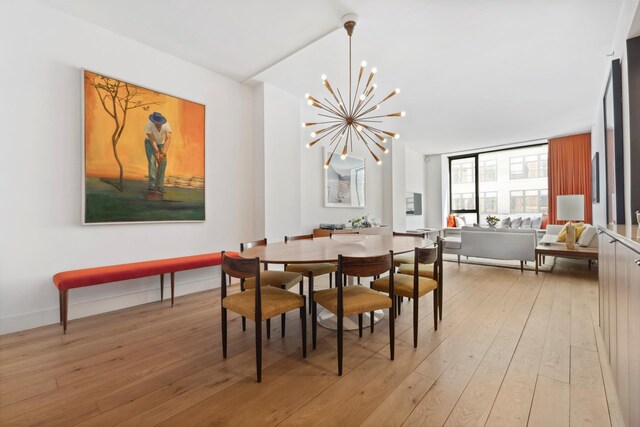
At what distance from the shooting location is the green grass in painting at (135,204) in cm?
284

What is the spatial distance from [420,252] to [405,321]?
0.86 meters

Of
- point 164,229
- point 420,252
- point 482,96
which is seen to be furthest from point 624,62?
point 164,229

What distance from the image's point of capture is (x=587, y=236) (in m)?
4.63

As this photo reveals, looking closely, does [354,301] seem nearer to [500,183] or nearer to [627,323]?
[627,323]

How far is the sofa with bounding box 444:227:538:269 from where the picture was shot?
15.3 feet

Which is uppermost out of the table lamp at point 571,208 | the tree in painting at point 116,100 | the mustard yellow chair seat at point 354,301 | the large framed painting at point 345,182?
the tree in painting at point 116,100

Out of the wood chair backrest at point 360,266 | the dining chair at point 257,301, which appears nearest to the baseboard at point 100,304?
the dining chair at point 257,301

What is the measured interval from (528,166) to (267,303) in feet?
30.9

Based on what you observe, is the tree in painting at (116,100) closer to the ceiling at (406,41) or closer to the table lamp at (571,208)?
the ceiling at (406,41)

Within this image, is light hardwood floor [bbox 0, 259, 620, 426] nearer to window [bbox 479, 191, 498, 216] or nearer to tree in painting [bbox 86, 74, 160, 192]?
tree in painting [bbox 86, 74, 160, 192]

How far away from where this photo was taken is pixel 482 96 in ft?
14.8

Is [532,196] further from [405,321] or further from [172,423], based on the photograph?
[172,423]

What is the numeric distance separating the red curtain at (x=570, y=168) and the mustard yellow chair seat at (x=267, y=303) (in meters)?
7.70

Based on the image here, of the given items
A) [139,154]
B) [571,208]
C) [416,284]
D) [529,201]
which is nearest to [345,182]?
[139,154]
